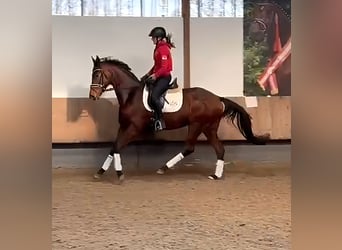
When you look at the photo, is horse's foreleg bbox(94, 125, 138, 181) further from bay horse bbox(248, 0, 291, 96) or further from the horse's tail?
bay horse bbox(248, 0, 291, 96)

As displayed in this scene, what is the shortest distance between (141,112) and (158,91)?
30 centimetres

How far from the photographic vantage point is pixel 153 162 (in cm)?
811

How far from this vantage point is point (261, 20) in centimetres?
844

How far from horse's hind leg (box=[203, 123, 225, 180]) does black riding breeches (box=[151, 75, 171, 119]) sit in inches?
A: 27.9

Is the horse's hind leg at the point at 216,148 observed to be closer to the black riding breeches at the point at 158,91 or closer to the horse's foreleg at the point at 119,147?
the black riding breeches at the point at 158,91

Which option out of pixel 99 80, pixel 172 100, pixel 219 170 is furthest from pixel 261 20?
pixel 99 80

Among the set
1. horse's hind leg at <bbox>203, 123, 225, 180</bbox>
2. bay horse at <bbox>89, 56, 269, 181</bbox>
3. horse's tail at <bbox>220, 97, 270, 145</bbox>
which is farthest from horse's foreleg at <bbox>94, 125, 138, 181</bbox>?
horse's tail at <bbox>220, 97, 270, 145</bbox>

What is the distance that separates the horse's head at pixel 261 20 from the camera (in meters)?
8.41

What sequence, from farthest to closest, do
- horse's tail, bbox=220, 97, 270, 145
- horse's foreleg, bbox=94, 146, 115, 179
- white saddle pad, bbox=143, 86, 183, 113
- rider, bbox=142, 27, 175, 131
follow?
horse's tail, bbox=220, 97, 270, 145 → white saddle pad, bbox=143, 86, 183, 113 → horse's foreleg, bbox=94, 146, 115, 179 → rider, bbox=142, 27, 175, 131

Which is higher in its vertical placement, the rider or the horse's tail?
the rider

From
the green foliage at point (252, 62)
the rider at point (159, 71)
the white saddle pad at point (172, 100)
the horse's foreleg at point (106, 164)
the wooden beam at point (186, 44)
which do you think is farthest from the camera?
the green foliage at point (252, 62)

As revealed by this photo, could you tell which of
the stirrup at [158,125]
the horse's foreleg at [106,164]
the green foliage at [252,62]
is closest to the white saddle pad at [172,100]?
the stirrup at [158,125]

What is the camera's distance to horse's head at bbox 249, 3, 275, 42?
8414 mm
